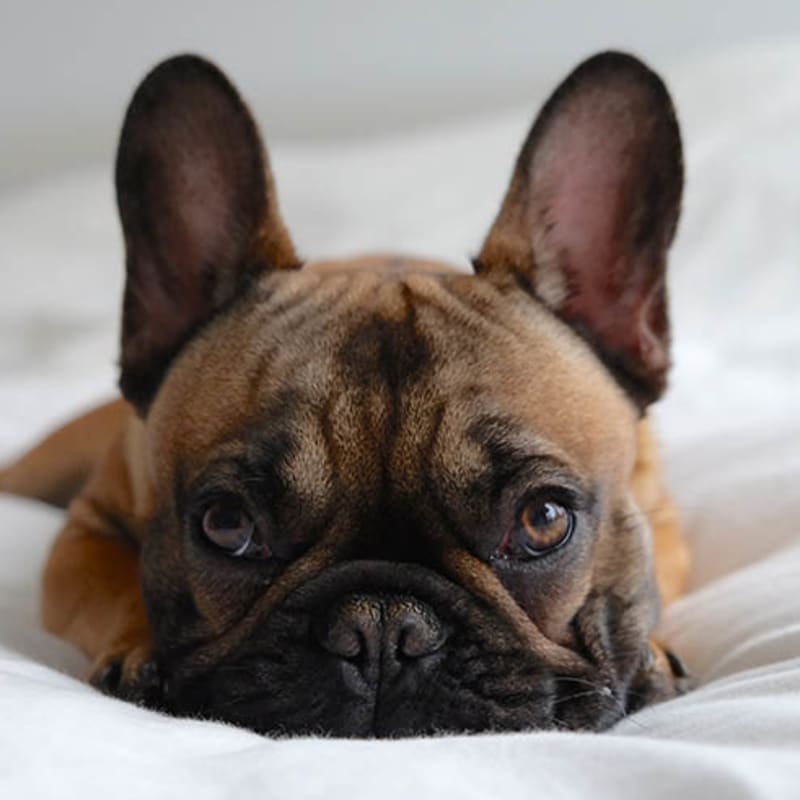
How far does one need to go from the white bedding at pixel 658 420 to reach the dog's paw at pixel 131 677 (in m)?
0.07

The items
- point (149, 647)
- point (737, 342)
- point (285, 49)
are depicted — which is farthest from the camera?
point (285, 49)

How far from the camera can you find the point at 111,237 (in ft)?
13.5

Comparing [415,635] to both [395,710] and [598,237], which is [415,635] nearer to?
[395,710]

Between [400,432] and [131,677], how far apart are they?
417 millimetres

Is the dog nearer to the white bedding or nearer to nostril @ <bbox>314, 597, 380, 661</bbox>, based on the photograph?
nostril @ <bbox>314, 597, 380, 661</bbox>

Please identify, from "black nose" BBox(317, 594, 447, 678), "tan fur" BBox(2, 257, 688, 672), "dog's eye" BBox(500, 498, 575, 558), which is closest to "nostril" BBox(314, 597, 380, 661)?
"black nose" BBox(317, 594, 447, 678)

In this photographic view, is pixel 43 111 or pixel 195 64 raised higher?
pixel 195 64

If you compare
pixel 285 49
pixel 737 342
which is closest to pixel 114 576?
pixel 737 342

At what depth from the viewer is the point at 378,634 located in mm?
1408

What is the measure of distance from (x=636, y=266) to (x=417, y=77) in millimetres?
3054

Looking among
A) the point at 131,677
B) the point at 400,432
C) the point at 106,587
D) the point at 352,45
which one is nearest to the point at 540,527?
the point at 400,432

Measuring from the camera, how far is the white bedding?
1.09 m

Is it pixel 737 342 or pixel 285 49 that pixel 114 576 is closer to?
pixel 737 342

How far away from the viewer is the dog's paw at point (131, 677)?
5.27ft
